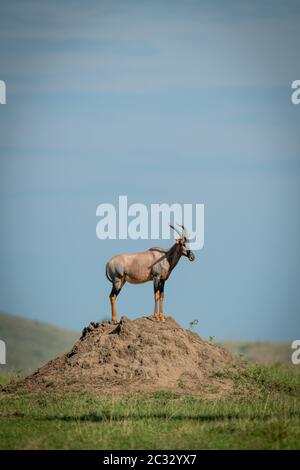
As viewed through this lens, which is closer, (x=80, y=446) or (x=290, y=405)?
(x=80, y=446)

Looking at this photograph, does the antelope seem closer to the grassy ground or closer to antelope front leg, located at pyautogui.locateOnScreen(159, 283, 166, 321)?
antelope front leg, located at pyautogui.locateOnScreen(159, 283, 166, 321)

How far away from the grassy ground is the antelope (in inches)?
103

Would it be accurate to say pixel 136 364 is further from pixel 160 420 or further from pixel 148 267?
pixel 160 420

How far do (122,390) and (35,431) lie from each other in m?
4.56

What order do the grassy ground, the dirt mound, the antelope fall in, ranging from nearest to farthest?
the grassy ground → the dirt mound → the antelope

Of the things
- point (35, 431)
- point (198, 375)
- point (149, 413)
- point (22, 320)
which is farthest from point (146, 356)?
point (22, 320)

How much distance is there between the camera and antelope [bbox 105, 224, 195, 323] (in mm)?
28328

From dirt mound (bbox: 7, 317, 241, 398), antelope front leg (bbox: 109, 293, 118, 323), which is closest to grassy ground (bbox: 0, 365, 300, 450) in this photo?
dirt mound (bbox: 7, 317, 241, 398)

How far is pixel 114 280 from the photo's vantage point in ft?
93.1

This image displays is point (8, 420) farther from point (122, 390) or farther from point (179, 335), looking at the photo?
point (179, 335)

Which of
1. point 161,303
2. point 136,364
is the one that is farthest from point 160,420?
point 161,303

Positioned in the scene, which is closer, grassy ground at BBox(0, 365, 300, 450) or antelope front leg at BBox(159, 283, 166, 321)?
grassy ground at BBox(0, 365, 300, 450)

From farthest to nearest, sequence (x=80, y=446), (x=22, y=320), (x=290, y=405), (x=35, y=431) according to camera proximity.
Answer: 1. (x=22, y=320)
2. (x=290, y=405)
3. (x=35, y=431)
4. (x=80, y=446)

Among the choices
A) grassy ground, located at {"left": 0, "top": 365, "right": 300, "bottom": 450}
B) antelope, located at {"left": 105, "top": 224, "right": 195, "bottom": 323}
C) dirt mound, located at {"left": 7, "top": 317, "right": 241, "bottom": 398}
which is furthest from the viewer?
antelope, located at {"left": 105, "top": 224, "right": 195, "bottom": 323}
